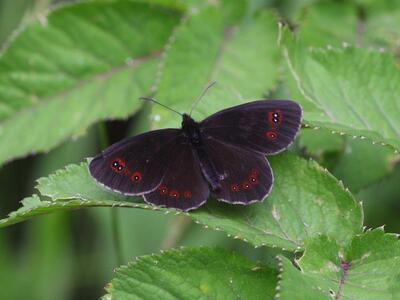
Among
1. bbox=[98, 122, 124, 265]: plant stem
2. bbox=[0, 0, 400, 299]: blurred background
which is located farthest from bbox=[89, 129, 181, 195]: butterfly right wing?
bbox=[0, 0, 400, 299]: blurred background

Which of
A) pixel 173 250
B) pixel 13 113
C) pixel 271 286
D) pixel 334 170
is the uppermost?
pixel 13 113

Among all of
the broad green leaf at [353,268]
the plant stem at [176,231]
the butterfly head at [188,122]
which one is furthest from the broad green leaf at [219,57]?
the broad green leaf at [353,268]

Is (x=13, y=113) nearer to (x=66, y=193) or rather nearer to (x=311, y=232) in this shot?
(x=66, y=193)

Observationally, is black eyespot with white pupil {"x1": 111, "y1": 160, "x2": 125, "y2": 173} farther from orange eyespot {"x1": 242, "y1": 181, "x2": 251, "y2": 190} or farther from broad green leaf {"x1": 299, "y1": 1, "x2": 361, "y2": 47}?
broad green leaf {"x1": 299, "y1": 1, "x2": 361, "y2": 47}

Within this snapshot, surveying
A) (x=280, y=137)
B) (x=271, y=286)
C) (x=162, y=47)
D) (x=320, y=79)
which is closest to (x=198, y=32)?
(x=162, y=47)

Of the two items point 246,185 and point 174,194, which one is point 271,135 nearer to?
point 246,185

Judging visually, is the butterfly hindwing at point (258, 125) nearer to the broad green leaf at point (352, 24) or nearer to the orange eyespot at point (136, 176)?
the orange eyespot at point (136, 176)

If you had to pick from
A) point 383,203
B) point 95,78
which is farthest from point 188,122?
point 383,203
